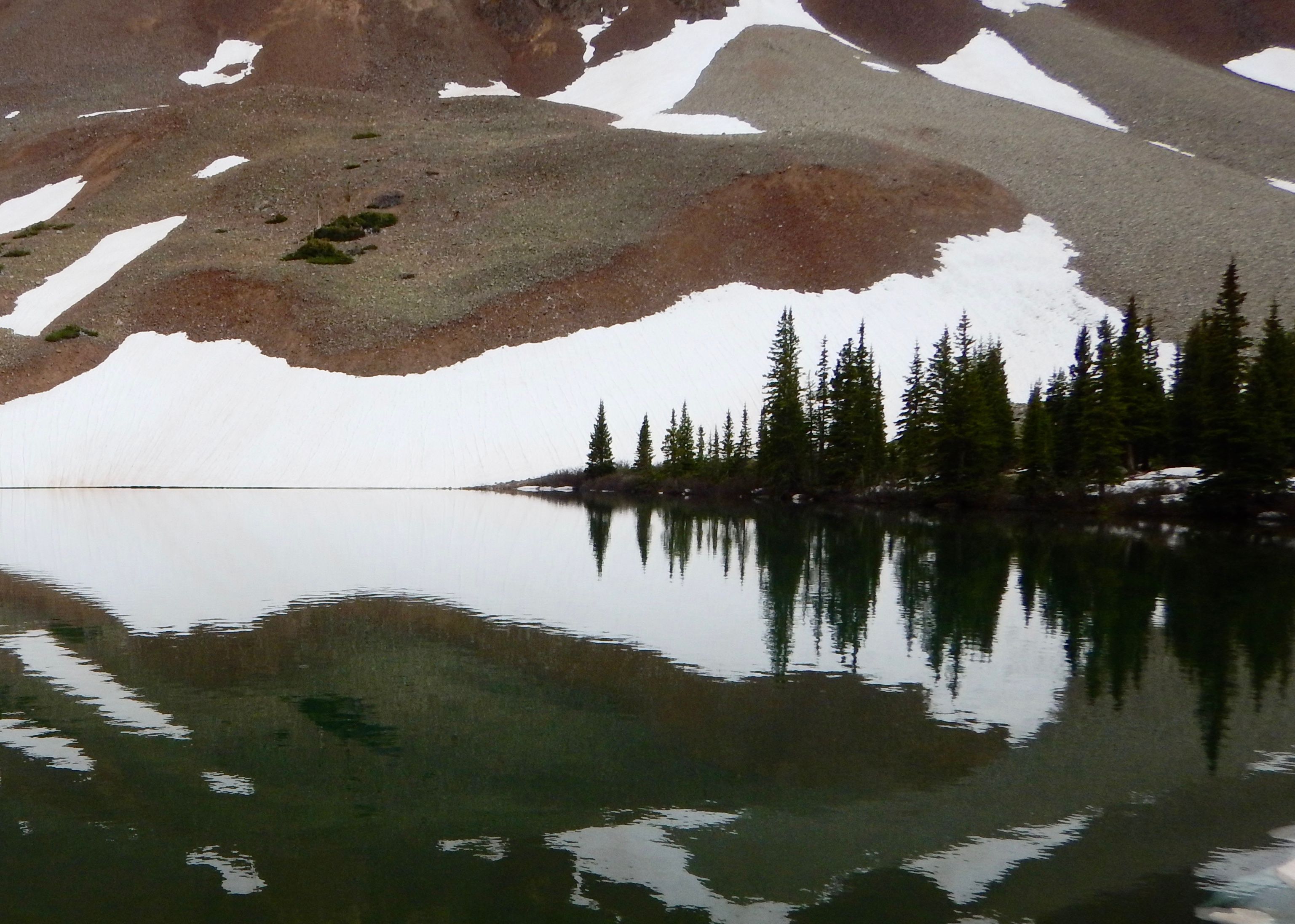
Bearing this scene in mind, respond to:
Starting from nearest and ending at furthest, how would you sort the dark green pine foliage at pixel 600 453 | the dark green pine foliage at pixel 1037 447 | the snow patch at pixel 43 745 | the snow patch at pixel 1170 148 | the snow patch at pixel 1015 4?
1. the snow patch at pixel 43 745
2. the dark green pine foliage at pixel 1037 447
3. the dark green pine foliage at pixel 600 453
4. the snow patch at pixel 1170 148
5. the snow patch at pixel 1015 4

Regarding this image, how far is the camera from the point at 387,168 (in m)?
92.9

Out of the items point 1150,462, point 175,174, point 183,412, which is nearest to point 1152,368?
point 1150,462

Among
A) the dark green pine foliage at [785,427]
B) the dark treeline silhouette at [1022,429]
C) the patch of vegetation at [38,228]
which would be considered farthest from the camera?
the patch of vegetation at [38,228]

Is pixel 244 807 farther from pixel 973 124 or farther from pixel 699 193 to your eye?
pixel 973 124

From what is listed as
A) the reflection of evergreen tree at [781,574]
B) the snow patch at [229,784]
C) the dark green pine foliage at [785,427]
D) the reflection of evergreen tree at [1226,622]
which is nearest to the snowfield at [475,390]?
the dark green pine foliage at [785,427]

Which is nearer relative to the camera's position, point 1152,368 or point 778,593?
point 778,593

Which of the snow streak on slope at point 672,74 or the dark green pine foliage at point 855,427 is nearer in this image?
the dark green pine foliage at point 855,427

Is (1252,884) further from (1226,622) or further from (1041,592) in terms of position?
(1041,592)

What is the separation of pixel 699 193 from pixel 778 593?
64.6m

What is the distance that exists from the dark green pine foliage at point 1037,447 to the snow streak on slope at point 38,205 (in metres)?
78.7

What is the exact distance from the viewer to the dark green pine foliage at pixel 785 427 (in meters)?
54.2

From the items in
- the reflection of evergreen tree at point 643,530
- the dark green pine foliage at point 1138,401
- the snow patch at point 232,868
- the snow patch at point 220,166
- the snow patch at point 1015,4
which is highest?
the snow patch at point 1015,4

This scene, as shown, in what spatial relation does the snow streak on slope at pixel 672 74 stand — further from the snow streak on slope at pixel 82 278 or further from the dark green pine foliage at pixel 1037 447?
the dark green pine foliage at pixel 1037 447

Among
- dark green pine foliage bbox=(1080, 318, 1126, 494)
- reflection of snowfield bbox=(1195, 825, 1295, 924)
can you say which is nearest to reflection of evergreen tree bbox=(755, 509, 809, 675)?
reflection of snowfield bbox=(1195, 825, 1295, 924)
